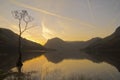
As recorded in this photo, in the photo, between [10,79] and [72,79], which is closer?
[10,79]

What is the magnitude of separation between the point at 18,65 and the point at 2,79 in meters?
24.1

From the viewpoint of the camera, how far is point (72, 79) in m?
32.9

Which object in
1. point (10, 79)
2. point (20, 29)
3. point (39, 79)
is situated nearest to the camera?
point (10, 79)

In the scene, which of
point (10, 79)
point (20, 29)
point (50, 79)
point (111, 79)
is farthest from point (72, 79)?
point (20, 29)

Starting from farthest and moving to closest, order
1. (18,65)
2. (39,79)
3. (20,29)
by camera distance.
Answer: (20,29), (18,65), (39,79)

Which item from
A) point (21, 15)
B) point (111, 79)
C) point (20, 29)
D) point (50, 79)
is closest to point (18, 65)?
point (20, 29)

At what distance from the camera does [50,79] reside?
109 ft

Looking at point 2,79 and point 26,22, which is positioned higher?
point 2,79

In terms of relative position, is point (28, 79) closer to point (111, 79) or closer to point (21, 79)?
point (21, 79)

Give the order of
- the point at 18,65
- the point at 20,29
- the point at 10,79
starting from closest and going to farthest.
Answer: the point at 10,79 < the point at 18,65 < the point at 20,29

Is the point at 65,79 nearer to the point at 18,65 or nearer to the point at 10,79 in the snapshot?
the point at 10,79

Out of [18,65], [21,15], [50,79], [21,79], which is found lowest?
[18,65]

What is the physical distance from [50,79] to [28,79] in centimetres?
415

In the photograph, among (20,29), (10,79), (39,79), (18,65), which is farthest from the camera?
(20,29)
